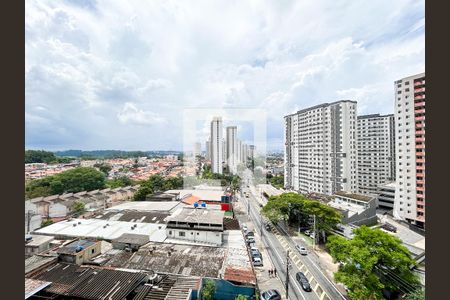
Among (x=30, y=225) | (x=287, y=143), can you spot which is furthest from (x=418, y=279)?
(x=287, y=143)

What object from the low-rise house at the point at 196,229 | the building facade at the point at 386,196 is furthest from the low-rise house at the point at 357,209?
the low-rise house at the point at 196,229

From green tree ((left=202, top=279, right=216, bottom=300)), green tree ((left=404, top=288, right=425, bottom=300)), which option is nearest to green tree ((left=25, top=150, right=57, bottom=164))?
green tree ((left=202, top=279, right=216, bottom=300))

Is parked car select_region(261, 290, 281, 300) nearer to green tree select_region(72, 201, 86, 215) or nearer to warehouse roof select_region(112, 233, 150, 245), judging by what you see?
warehouse roof select_region(112, 233, 150, 245)

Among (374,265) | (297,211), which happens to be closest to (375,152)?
(297,211)

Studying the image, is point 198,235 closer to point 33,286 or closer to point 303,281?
point 303,281

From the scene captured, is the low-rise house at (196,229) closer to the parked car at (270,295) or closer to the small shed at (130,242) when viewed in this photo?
the small shed at (130,242)

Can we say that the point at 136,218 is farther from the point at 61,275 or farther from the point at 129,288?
the point at 129,288
